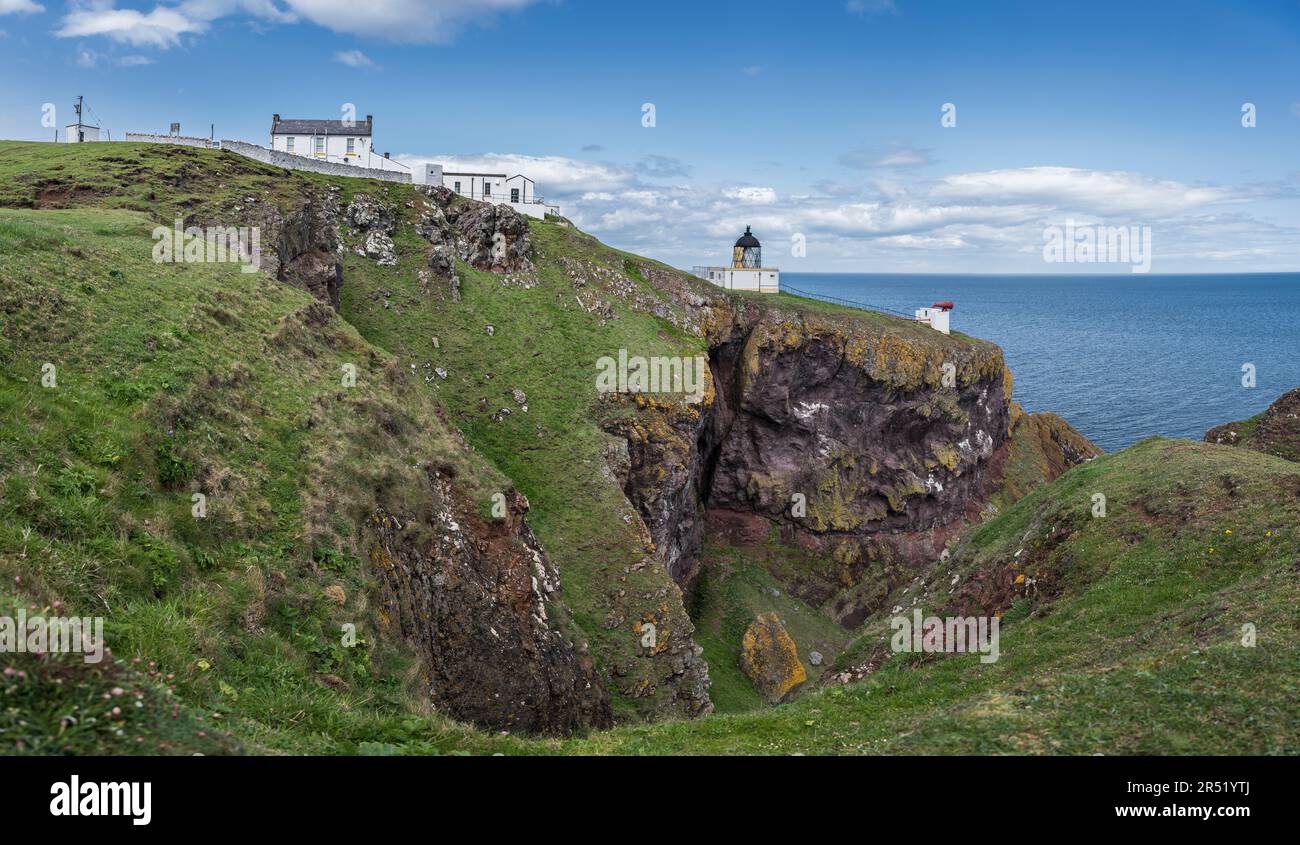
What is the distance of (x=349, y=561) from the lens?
19516 mm

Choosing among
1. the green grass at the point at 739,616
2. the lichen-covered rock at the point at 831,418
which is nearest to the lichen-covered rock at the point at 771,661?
the green grass at the point at 739,616

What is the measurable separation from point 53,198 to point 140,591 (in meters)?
37.9

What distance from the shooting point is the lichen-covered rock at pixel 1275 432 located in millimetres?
37781

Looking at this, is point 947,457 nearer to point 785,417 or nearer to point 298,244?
point 785,417

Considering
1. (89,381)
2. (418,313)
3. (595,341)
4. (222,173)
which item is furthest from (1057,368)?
(89,381)

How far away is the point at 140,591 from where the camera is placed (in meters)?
14.4

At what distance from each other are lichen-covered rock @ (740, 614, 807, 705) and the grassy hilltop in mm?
4329

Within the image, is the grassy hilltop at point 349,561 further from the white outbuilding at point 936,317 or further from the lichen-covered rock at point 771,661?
the white outbuilding at point 936,317

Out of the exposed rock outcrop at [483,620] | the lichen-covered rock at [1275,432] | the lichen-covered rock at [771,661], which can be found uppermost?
the lichen-covered rock at [1275,432]

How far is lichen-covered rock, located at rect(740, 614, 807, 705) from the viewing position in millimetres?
45469

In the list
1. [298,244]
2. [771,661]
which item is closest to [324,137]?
[298,244]

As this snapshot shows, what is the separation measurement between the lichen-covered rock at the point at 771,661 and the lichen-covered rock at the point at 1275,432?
83.3 feet

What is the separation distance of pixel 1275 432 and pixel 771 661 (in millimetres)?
29046

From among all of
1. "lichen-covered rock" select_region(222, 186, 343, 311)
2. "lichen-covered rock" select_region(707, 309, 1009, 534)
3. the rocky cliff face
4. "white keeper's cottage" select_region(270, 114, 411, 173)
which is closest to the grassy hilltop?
"lichen-covered rock" select_region(222, 186, 343, 311)
